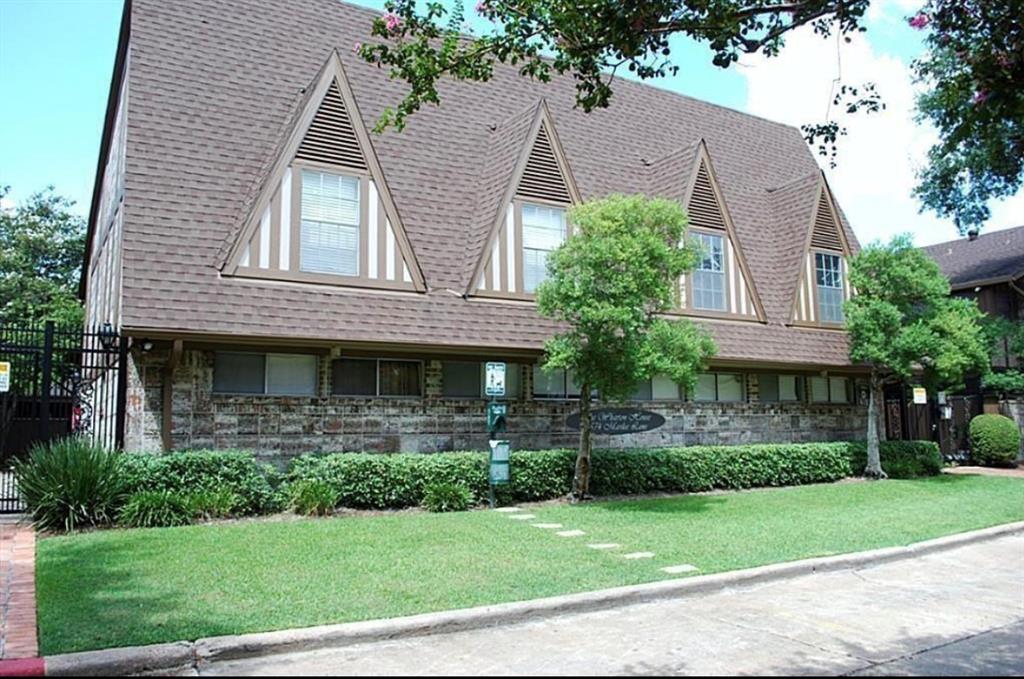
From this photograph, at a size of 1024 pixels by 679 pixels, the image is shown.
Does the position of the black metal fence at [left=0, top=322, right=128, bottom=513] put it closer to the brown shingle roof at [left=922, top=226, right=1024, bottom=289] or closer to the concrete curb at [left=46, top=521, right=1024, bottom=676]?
the concrete curb at [left=46, top=521, right=1024, bottom=676]

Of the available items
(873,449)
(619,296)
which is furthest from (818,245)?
(619,296)

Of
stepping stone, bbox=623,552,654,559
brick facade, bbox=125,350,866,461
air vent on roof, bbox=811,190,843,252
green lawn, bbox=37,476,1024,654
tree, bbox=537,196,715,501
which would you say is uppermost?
air vent on roof, bbox=811,190,843,252

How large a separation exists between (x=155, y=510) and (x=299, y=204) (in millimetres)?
5601

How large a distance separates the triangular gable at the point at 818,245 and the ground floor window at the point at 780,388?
153 centimetres

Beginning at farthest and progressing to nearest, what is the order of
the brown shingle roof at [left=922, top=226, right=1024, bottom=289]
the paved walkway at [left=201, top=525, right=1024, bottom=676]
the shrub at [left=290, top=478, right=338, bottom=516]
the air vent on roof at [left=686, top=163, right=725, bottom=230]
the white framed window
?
1. the brown shingle roof at [left=922, top=226, right=1024, bottom=289]
2. the white framed window
3. the air vent on roof at [left=686, top=163, right=725, bottom=230]
4. the shrub at [left=290, top=478, right=338, bottom=516]
5. the paved walkway at [left=201, top=525, right=1024, bottom=676]

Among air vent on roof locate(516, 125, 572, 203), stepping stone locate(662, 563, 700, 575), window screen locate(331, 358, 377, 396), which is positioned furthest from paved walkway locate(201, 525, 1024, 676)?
air vent on roof locate(516, 125, 572, 203)

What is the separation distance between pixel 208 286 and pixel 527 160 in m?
6.87

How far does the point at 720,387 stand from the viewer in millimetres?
19266

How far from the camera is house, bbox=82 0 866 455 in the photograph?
13.0 m

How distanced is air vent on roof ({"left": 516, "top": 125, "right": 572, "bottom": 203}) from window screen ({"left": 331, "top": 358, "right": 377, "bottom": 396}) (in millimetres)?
4748

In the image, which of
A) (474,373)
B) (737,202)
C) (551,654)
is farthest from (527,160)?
(551,654)

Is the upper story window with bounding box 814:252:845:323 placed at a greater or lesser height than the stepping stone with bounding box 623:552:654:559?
greater

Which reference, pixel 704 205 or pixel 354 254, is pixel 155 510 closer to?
pixel 354 254

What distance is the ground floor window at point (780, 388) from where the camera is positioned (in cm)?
2006
